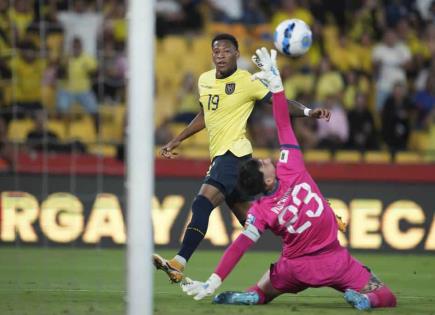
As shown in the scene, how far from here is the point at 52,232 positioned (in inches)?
611

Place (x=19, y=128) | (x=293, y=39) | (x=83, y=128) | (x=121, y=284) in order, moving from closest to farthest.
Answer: (x=293, y=39)
(x=121, y=284)
(x=19, y=128)
(x=83, y=128)

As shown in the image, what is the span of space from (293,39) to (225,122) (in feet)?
3.13

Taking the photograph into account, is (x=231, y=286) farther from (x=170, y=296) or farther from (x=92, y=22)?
(x=92, y=22)

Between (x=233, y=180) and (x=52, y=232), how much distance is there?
6.08m

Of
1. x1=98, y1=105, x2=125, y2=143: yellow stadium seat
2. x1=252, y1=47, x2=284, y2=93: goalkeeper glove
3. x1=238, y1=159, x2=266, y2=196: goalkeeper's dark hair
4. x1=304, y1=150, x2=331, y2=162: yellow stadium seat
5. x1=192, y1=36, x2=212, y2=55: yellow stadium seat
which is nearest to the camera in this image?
x1=238, y1=159, x2=266, y2=196: goalkeeper's dark hair

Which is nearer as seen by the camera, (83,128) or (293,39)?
(293,39)

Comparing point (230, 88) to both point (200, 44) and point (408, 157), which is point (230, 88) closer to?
point (408, 157)

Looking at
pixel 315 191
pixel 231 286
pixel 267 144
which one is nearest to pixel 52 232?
pixel 267 144

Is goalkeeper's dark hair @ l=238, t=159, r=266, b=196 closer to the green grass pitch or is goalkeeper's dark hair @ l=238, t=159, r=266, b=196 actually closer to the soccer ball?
the green grass pitch

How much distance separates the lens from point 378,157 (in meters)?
16.0

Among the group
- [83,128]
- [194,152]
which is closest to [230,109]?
[194,152]

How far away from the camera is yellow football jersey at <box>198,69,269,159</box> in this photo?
33.1 ft

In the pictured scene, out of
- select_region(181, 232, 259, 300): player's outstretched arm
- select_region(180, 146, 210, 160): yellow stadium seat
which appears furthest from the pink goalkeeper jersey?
select_region(180, 146, 210, 160): yellow stadium seat

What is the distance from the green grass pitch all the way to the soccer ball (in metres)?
2.17
